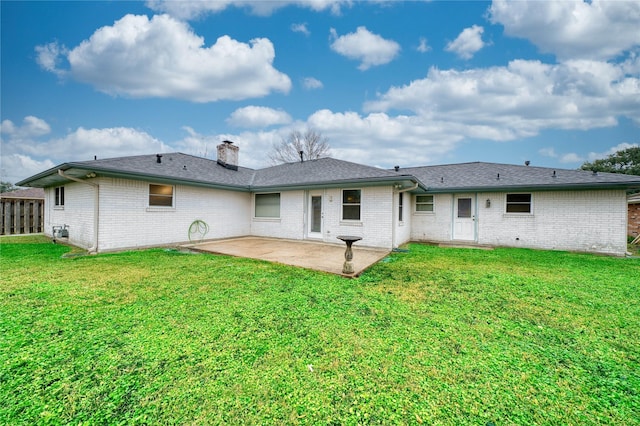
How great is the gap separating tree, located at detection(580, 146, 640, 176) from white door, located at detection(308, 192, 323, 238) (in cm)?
2856

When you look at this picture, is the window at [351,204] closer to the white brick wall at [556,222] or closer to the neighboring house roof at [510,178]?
the neighboring house roof at [510,178]

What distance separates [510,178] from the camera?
10438 mm

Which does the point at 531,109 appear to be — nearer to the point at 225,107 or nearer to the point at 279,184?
the point at 279,184

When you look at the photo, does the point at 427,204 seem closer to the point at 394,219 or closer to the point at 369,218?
the point at 394,219

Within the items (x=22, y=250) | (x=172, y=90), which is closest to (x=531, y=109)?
(x=172, y=90)

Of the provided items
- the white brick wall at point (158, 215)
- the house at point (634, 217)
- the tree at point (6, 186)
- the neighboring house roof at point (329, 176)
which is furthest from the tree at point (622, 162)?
the tree at point (6, 186)

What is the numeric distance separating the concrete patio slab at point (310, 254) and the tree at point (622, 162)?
28.8 meters

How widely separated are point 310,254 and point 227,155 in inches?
323

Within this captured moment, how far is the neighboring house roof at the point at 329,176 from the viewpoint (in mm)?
8141

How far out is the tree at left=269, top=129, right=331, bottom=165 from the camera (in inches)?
1088

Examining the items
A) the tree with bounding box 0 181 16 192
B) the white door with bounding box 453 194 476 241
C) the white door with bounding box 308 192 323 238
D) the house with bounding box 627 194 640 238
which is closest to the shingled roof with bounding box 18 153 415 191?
the white door with bounding box 308 192 323 238

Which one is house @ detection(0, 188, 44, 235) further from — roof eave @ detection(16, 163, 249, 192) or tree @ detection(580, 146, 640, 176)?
tree @ detection(580, 146, 640, 176)

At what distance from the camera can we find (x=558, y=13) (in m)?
9.27

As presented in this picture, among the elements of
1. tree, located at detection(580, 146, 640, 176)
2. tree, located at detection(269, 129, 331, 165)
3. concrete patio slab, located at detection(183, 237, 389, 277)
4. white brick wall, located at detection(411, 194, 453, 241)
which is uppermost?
tree, located at detection(269, 129, 331, 165)
